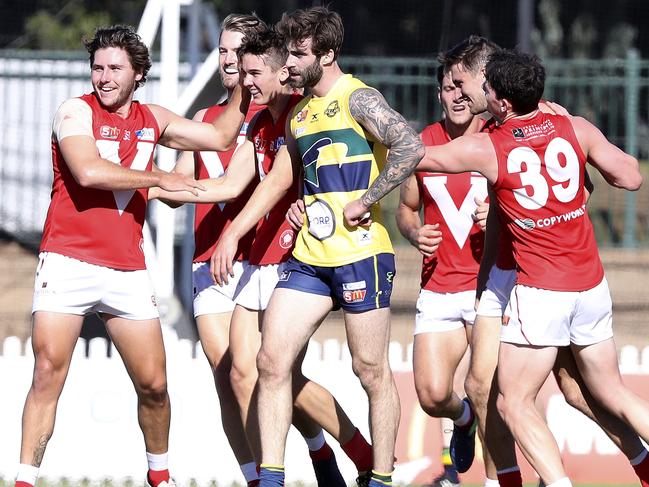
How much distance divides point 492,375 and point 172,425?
3001mm

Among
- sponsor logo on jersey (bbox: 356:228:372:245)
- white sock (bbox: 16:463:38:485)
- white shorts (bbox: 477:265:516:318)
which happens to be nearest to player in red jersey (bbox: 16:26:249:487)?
white sock (bbox: 16:463:38:485)

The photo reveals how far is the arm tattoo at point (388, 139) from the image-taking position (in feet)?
19.3

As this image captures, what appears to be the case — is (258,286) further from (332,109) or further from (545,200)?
(545,200)

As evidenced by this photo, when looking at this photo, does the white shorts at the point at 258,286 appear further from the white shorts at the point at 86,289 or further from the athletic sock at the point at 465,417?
the athletic sock at the point at 465,417

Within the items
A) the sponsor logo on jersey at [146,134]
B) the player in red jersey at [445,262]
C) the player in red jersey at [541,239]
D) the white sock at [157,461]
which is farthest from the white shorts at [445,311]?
the sponsor logo on jersey at [146,134]

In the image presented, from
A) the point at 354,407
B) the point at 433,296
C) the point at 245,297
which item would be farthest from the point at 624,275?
Result: the point at 245,297

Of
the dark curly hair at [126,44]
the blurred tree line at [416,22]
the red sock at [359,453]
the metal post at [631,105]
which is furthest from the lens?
the blurred tree line at [416,22]

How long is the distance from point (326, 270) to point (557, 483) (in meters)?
1.52

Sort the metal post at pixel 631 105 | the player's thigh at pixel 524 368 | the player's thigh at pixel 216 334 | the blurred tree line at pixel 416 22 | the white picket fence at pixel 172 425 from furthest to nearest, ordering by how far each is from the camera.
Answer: the blurred tree line at pixel 416 22 < the metal post at pixel 631 105 < the white picket fence at pixel 172 425 < the player's thigh at pixel 216 334 < the player's thigh at pixel 524 368

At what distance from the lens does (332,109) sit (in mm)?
6109

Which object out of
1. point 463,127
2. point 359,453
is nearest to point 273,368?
point 359,453

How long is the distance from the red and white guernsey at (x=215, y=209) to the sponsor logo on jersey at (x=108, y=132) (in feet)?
2.50

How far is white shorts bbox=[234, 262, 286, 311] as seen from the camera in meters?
6.70

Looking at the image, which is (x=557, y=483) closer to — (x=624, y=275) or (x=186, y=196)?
(x=186, y=196)
